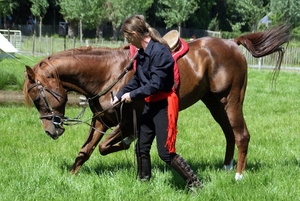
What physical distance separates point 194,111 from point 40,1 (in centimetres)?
3870

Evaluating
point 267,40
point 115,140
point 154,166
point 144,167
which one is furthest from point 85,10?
point 144,167

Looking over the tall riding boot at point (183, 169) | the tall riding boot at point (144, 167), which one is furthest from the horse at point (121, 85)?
the tall riding boot at point (183, 169)

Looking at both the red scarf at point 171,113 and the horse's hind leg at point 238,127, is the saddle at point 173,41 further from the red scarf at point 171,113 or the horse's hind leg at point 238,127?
the red scarf at point 171,113

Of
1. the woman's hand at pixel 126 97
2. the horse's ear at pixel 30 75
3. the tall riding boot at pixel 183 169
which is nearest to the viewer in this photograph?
the woman's hand at pixel 126 97

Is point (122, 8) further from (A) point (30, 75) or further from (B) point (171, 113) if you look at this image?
(B) point (171, 113)

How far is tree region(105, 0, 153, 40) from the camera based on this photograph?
48250mm

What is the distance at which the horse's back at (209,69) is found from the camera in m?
6.48

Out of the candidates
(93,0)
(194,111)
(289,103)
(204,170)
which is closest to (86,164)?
(204,170)

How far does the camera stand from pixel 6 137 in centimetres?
891

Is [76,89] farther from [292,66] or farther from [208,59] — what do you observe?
[292,66]

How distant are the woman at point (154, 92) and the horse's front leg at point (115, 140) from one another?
635 mm

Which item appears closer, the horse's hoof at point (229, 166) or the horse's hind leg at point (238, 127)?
the horse's hind leg at point (238, 127)

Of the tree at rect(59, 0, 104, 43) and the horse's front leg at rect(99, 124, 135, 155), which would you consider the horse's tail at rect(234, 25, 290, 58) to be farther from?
the tree at rect(59, 0, 104, 43)

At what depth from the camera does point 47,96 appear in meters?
5.81
